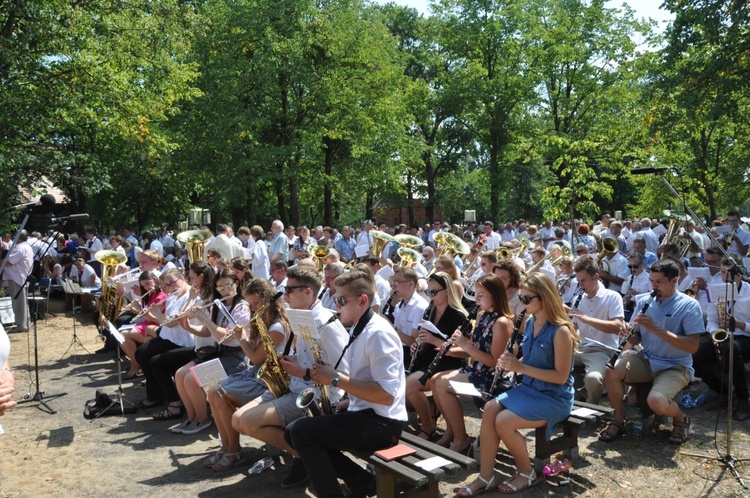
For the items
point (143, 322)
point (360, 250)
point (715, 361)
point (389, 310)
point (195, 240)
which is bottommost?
point (715, 361)

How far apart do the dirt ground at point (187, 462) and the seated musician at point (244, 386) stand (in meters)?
0.19

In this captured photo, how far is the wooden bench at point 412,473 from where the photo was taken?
4148mm

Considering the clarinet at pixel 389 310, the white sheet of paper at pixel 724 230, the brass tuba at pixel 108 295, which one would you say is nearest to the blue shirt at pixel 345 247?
the brass tuba at pixel 108 295

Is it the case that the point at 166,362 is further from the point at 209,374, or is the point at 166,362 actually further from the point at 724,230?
the point at 724,230

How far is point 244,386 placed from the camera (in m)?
5.91

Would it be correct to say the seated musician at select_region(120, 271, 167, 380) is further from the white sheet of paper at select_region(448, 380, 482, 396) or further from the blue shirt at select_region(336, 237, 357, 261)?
the blue shirt at select_region(336, 237, 357, 261)

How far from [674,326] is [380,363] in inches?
132

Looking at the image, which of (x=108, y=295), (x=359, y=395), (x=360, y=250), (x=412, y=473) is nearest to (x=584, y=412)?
(x=412, y=473)

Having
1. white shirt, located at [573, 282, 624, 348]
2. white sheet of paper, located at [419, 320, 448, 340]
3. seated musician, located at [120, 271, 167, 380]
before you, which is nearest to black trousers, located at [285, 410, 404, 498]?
white sheet of paper, located at [419, 320, 448, 340]

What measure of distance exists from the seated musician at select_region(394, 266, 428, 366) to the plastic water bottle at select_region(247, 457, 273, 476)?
193 centimetres

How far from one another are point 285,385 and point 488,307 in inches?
79.7

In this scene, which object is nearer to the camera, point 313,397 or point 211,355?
point 313,397

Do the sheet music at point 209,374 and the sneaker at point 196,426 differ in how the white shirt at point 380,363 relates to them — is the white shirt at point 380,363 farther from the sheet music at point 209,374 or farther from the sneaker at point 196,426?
the sneaker at point 196,426

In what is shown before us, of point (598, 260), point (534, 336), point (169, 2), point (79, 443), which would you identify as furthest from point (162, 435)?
point (169, 2)
